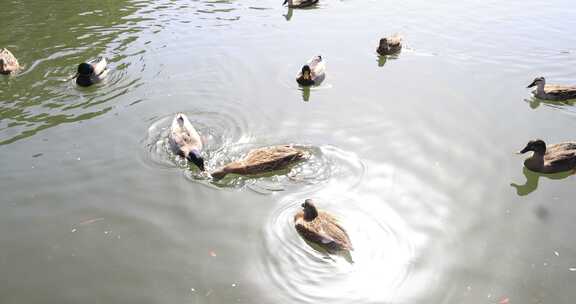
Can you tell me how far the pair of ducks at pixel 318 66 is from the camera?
10078mm

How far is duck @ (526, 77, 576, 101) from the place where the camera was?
9.59 meters

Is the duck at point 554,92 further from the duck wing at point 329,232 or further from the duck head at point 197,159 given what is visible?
the duck head at point 197,159

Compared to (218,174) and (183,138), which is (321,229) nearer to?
(218,174)

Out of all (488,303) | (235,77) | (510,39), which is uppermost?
(510,39)

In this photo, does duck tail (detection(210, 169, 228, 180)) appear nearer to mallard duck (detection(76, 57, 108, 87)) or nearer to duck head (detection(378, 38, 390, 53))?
mallard duck (detection(76, 57, 108, 87))

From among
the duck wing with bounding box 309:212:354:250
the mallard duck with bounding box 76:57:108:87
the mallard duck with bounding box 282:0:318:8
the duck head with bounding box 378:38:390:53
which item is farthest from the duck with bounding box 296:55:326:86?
the mallard duck with bounding box 282:0:318:8

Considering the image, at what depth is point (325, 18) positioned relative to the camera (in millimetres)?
14703

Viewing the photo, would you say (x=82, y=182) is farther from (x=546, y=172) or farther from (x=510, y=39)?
(x=510, y=39)

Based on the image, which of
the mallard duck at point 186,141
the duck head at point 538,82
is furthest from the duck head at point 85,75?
the duck head at point 538,82

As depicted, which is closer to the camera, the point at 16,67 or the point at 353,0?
the point at 16,67

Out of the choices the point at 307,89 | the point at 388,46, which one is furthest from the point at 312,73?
the point at 388,46

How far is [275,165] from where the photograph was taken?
23.2ft

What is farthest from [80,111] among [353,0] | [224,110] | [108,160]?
[353,0]

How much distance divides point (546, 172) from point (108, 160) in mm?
7015
